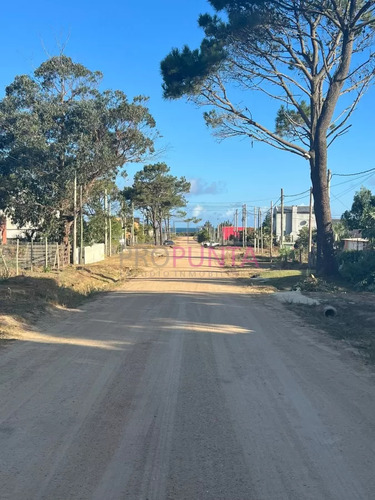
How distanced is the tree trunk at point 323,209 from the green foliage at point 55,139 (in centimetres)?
1551

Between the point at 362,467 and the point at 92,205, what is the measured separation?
35.3 m

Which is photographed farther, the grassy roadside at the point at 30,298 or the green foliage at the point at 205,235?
the green foliage at the point at 205,235

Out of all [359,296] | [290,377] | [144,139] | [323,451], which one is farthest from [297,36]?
[323,451]

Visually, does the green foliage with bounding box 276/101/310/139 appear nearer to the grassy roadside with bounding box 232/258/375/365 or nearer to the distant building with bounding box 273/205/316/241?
the grassy roadside with bounding box 232/258/375/365

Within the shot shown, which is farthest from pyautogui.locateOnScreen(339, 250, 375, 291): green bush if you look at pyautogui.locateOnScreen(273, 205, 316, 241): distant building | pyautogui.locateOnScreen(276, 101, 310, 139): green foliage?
pyautogui.locateOnScreen(273, 205, 316, 241): distant building

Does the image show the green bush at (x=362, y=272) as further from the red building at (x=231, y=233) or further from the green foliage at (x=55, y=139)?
the red building at (x=231, y=233)

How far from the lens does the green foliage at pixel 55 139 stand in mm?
30688

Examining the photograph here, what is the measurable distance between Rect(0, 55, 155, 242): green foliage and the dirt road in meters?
23.9

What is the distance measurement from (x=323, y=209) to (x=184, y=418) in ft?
61.4

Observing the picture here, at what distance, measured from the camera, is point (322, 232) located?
21938mm

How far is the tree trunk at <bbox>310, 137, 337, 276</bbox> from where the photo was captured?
21.5 metres

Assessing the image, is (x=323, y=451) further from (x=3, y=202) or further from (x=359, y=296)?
(x=3, y=202)

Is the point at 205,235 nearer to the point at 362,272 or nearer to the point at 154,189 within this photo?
the point at 154,189

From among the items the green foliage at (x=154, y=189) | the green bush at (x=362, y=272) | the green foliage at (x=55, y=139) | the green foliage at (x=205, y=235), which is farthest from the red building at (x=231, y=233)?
the green bush at (x=362, y=272)
